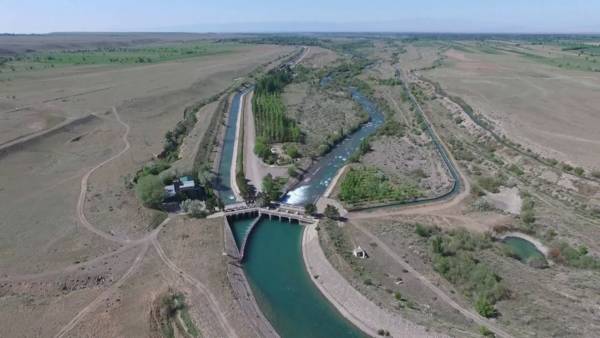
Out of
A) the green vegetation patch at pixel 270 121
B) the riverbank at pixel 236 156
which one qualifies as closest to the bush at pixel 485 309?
the riverbank at pixel 236 156

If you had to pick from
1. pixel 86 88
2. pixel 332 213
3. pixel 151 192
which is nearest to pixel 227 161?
pixel 151 192

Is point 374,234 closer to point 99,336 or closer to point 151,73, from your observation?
point 99,336

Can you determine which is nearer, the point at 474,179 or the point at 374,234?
the point at 374,234

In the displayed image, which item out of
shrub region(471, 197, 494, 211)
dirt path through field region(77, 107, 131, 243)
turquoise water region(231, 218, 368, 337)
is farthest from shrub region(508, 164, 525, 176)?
dirt path through field region(77, 107, 131, 243)

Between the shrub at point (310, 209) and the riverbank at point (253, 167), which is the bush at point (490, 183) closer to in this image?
the shrub at point (310, 209)

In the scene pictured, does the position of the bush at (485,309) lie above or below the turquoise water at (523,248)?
above

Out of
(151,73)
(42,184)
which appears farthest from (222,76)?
(42,184)

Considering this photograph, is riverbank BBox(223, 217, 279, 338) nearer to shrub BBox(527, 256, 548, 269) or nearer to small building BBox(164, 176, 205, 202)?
small building BBox(164, 176, 205, 202)
